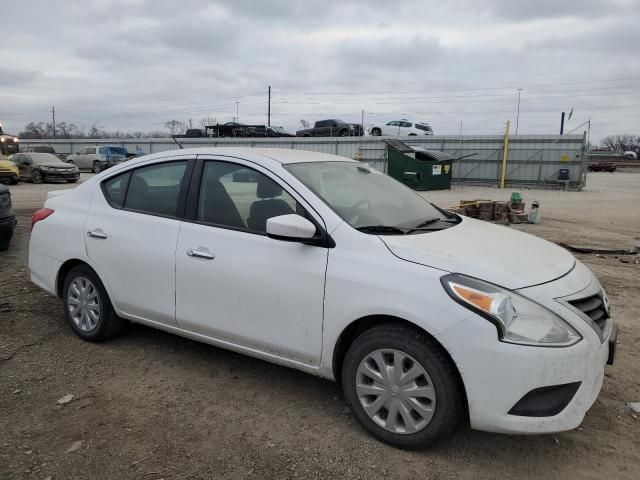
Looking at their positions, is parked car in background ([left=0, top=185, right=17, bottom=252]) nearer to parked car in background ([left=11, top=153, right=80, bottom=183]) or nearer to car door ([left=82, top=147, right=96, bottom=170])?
parked car in background ([left=11, top=153, right=80, bottom=183])

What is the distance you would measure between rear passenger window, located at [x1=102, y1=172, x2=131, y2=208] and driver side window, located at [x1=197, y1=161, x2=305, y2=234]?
84cm

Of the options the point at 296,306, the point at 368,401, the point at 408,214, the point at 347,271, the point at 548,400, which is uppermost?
the point at 408,214

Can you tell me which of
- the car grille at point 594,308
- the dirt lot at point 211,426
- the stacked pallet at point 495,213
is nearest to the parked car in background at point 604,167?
the stacked pallet at point 495,213

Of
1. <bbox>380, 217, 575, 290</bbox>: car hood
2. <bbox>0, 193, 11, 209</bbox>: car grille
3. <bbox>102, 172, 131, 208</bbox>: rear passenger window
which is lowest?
<bbox>0, 193, 11, 209</bbox>: car grille

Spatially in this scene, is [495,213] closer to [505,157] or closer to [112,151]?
[505,157]

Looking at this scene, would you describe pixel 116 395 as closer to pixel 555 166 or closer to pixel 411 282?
pixel 411 282

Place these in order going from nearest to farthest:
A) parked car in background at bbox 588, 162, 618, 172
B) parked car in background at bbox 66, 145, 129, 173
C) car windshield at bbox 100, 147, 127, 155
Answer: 1. parked car in background at bbox 66, 145, 129, 173
2. car windshield at bbox 100, 147, 127, 155
3. parked car in background at bbox 588, 162, 618, 172

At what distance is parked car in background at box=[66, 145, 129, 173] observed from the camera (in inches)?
1252

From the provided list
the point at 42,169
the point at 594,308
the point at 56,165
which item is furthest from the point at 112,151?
the point at 594,308

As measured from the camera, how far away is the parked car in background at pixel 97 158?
31.8 m

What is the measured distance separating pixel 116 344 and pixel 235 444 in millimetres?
1835

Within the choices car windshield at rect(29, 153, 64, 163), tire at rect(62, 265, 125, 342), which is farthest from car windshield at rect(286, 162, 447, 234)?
car windshield at rect(29, 153, 64, 163)

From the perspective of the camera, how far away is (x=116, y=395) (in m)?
3.41

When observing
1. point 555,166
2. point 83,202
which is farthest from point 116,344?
point 555,166
